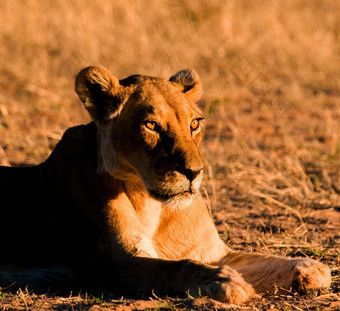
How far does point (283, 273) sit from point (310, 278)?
0.17m

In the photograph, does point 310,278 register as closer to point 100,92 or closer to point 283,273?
point 283,273

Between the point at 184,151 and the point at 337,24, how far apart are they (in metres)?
10.2

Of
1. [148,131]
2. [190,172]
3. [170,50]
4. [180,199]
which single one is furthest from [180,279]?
[170,50]

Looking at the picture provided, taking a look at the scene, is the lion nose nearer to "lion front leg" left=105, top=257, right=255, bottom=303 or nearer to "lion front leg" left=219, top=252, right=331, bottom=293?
"lion front leg" left=105, top=257, right=255, bottom=303

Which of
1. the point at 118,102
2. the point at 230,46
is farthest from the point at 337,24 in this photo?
the point at 118,102

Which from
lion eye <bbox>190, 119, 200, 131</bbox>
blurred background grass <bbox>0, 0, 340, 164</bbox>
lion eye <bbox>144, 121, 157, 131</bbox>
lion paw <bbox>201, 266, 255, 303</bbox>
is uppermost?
blurred background grass <bbox>0, 0, 340, 164</bbox>

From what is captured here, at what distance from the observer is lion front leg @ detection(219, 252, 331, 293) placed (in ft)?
12.2

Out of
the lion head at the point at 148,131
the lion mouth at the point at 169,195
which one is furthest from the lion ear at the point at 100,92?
the lion mouth at the point at 169,195

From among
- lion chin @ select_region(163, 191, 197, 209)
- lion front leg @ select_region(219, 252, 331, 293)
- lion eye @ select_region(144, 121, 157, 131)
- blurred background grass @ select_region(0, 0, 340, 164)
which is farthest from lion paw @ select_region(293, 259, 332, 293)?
blurred background grass @ select_region(0, 0, 340, 164)

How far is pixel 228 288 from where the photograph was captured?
3404 millimetres

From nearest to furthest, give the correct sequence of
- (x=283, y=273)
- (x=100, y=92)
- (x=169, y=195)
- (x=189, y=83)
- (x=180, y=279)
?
(x=180, y=279), (x=169, y=195), (x=283, y=273), (x=100, y=92), (x=189, y=83)

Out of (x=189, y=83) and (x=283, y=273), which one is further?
(x=189, y=83)

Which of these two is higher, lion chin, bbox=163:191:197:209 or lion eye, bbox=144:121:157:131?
lion eye, bbox=144:121:157:131

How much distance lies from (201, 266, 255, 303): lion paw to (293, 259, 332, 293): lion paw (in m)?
0.34
